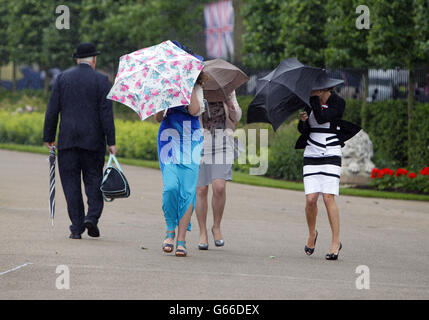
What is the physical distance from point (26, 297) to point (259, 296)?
63.3 inches

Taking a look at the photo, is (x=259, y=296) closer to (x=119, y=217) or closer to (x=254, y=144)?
(x=119, y=217)

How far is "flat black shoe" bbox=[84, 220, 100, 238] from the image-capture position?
9.05 m

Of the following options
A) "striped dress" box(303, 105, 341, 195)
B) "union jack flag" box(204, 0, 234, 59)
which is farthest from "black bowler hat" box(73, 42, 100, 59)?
"union jack flag" box(204, 0, 234, 59)

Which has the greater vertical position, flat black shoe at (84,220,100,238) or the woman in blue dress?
the woman in blue dress

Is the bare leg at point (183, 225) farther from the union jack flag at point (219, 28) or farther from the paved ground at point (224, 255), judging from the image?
the union jack flag at point (219, 28)

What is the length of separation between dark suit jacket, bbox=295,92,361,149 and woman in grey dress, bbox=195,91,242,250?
759 mm

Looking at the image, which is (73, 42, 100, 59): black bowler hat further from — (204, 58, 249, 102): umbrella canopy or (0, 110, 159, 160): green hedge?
(0, 110, 159, 160): green hedge

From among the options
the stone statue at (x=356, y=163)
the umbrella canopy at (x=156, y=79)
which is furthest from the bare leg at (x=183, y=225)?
the stone statue at (x=356, y=163)

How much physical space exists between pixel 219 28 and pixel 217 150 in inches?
1285

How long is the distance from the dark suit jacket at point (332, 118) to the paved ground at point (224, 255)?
1170 millimetres

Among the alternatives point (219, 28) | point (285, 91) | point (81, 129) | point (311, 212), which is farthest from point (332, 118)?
point (219, 28)

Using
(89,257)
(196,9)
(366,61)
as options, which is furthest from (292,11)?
(89,257)

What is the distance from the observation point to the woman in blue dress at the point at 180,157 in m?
8.20

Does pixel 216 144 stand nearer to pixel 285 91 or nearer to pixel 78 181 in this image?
pixel 285 91
